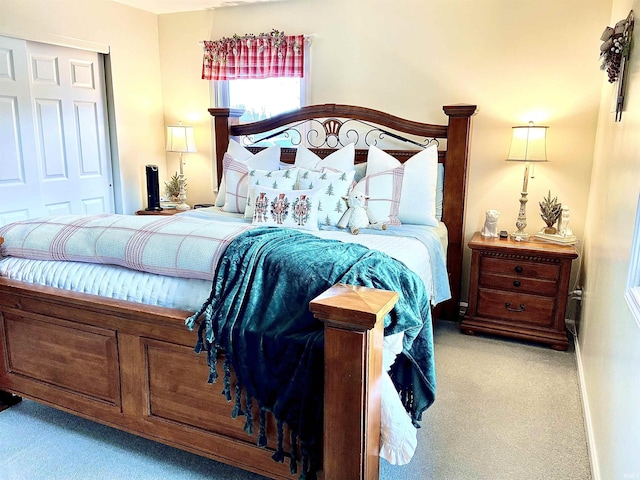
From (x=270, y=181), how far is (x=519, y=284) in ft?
5.86

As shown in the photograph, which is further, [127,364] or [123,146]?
[123,146]

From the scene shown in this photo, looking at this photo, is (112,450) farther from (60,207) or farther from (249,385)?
(60,207)

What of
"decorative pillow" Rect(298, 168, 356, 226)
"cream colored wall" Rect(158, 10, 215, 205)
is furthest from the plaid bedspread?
"cream colored wall" Rect(158, 10, 215, 205)

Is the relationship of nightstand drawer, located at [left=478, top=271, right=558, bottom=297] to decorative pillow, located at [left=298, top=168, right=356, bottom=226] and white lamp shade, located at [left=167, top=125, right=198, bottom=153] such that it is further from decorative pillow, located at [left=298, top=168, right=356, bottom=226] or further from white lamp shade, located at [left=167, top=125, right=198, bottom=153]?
white lamp shade, located at [left=167, top=125, right=198, bottom=153]

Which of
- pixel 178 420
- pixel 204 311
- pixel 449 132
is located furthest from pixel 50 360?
pixel 449 132

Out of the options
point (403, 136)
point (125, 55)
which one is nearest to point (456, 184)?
point (403, 136)

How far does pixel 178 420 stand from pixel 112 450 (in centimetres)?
45

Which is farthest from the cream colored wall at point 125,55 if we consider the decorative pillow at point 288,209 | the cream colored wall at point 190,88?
the decorative pillow at point 288,209

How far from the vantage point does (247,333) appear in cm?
159

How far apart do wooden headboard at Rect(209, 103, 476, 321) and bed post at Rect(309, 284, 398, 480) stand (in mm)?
2021

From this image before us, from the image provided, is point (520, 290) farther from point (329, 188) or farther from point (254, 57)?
point (254, 57)

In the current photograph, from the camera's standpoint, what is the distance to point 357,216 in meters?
3.00

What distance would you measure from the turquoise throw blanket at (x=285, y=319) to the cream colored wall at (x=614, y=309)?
0.62 metres

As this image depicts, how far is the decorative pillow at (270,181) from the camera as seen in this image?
3.19 meters
